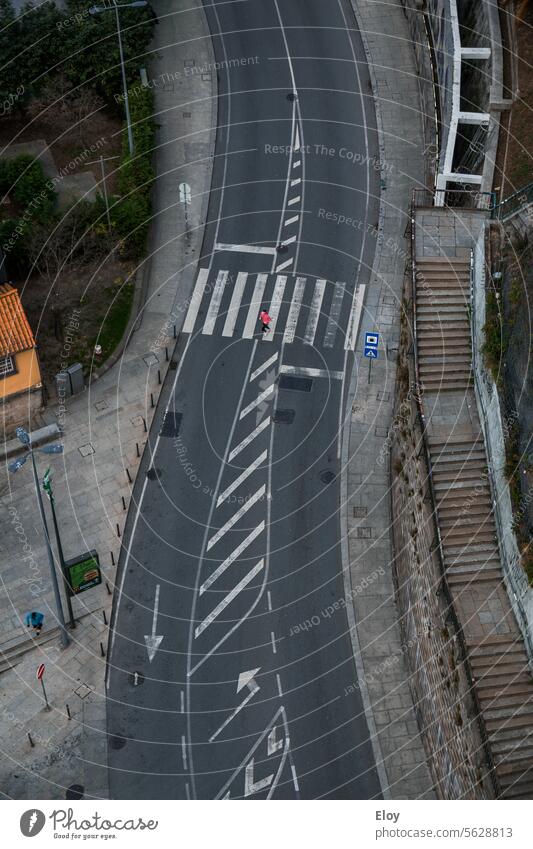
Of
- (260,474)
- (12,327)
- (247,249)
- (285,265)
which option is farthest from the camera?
(247,249)

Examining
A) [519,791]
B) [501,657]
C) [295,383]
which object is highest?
[295,383]

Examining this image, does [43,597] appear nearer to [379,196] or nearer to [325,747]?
[325,747]

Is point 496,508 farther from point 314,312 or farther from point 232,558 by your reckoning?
point 314,312

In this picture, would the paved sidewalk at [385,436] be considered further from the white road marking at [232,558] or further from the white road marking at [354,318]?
the white road marking at [232,558]

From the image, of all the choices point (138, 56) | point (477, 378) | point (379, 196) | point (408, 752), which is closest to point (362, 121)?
point (379, 196)

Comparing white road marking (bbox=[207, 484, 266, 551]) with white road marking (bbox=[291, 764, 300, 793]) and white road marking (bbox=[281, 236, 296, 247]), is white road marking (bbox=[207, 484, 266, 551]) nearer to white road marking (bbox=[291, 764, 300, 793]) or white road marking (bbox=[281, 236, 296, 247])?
white road marking (bbox=[291, 764, 300, 793])

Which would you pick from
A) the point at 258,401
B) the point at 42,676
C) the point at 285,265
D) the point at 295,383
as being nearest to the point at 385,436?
the point at 295,383

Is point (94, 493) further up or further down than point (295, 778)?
further up
